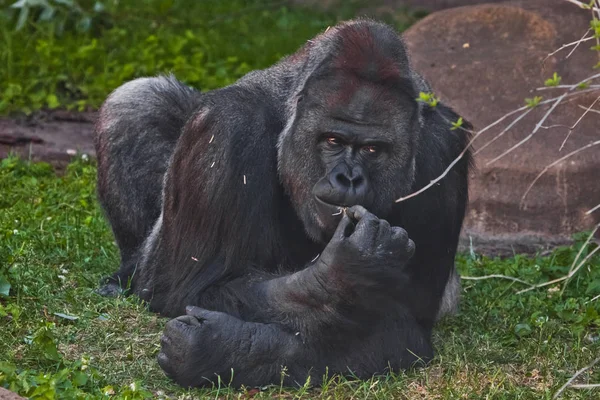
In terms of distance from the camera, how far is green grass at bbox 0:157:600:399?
459cm

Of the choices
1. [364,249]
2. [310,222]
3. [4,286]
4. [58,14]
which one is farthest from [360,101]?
[58,14]

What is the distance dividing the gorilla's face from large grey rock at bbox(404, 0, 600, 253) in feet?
8.53

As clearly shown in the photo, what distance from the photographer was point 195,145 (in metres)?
5.19

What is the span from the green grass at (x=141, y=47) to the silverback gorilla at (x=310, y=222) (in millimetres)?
4157

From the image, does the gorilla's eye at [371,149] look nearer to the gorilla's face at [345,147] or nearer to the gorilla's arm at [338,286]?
the gorilla's face at [345,147]

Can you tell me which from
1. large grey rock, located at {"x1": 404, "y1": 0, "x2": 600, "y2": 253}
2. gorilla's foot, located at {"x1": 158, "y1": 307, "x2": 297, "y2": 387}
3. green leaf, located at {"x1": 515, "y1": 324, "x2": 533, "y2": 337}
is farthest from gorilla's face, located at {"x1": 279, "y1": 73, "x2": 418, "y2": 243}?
large grey rock, located at {"x1": 404, "y1": 0, "x2": 600, "y2": 253}

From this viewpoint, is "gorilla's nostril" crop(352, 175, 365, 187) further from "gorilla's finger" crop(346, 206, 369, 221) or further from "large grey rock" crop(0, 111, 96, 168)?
"large grey rock" crop(0, 111, 96, 168)

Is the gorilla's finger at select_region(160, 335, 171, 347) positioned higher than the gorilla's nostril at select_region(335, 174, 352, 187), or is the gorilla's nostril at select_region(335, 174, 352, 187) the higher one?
the gorilla's nostril at select_region(335, 174, 352, 187)

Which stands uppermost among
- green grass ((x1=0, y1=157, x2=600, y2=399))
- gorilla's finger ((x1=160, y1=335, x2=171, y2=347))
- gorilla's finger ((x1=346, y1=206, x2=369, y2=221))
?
gorilla's finger ((x1=346, y1=206, x2=369, y2=221))

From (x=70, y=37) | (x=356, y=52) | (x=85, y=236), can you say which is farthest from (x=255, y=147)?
(x=70, y=37)

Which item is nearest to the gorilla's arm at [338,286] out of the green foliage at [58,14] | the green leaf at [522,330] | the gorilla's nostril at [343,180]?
the gorilla's nostril at [343,180]

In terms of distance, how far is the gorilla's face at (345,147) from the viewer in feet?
15.7

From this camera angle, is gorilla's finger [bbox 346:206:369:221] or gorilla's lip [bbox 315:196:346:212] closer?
gorilla's finger [bbox 346:206:369:221]

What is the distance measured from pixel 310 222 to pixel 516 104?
346 cm
